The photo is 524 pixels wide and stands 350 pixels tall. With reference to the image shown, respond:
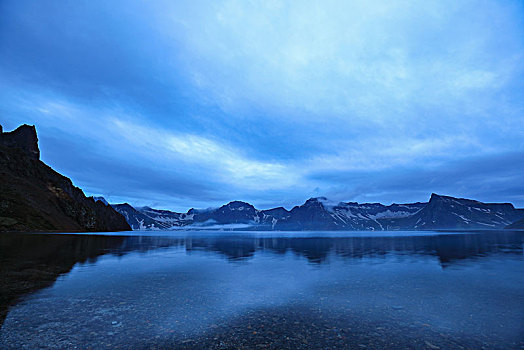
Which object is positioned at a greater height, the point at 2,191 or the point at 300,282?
the point at 2,191

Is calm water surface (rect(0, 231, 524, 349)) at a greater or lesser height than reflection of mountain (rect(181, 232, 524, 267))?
greater

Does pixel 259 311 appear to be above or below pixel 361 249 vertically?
above

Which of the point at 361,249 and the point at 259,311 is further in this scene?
the point at 361,249

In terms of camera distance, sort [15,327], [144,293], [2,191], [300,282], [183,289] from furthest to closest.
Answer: [2,191] → [300,282] → [183,289] → [144,293] → [15,327]

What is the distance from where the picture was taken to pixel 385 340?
44.8ft

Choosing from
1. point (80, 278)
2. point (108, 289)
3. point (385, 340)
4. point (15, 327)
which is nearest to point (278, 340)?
point (385, 340)

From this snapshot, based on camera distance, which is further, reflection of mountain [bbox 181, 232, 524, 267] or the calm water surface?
reflection of mountain [bbox 181, 232, 524, 267]

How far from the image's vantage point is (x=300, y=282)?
28625 mm

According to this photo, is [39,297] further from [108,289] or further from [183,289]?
[183,289]

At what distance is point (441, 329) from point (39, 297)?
90.7 ft

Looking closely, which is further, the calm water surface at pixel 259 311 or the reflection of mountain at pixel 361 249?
the reflection of mountain at pixel 361 249

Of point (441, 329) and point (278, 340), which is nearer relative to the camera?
point (278, 340)

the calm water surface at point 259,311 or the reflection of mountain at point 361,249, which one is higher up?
the calm water surface at point 259,311

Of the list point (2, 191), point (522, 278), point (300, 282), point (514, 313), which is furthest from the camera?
point (2, 191)
